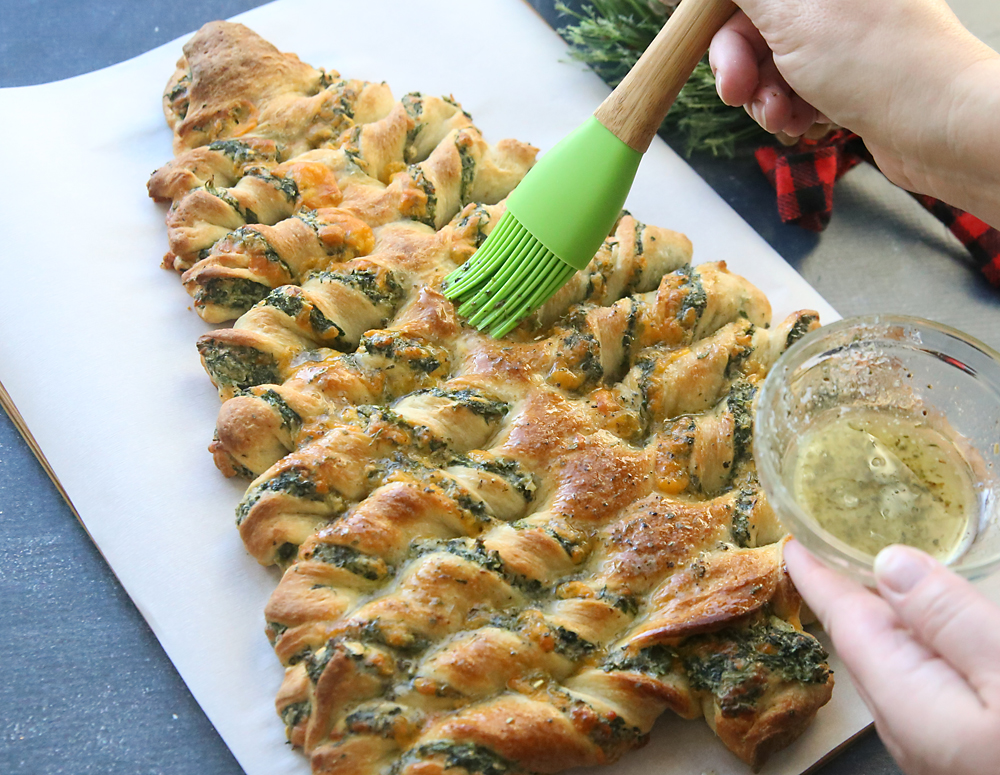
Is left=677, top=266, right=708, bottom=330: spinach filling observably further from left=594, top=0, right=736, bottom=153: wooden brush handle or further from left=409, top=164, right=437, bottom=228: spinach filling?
left=409, top=164, right=437, bottom=228: spinach filling

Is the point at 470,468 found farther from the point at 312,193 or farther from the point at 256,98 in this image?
the point at 256,98

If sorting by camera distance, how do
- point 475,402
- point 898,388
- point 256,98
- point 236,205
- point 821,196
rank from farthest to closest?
point 821,196 < point 256,98 < point 236,205 < point 475,402 < point 898,388

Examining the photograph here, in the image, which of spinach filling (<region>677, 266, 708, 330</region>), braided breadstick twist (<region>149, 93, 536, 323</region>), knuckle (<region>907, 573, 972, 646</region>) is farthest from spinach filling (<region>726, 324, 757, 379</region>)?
knuckle (<region>907, 573, 972, 646</region>)

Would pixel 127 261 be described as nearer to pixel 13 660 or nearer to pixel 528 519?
pixel 13 660

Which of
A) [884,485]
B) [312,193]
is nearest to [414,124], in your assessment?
[312,193]

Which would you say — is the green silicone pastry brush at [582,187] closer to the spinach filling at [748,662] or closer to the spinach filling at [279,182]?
the spinach filling at [279,182]

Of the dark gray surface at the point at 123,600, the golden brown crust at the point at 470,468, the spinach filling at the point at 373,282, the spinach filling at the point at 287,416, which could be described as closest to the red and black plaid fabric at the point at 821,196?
the dark gray surface at the point at 123,600
